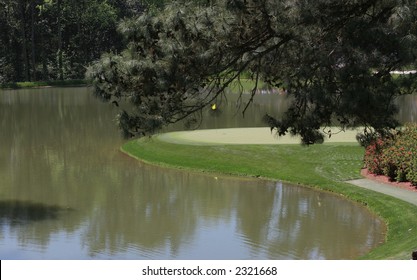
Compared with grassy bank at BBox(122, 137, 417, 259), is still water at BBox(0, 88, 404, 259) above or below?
below

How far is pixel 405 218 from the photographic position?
16703mm

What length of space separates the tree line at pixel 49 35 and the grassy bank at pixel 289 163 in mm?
56725

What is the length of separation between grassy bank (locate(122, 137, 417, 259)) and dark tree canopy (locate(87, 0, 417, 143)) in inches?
225

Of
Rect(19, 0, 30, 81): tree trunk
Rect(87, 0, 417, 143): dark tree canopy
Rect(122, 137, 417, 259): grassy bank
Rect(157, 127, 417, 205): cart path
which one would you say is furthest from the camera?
Rect(19, 0, 30, 81): tree trunk

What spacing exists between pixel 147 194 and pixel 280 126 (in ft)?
28.7

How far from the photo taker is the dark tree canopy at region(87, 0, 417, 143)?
11281 millimetres

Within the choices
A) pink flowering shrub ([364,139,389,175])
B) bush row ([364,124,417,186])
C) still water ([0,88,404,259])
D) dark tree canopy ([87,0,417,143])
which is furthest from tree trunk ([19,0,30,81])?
dark tree canopy ([87,0,417,143])

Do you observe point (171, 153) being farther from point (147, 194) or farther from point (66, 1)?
point (66, 1)

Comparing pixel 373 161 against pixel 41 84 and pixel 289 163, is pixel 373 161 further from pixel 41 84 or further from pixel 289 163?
pixel 41 84

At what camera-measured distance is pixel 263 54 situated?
12.6m

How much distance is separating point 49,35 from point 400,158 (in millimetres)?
76349

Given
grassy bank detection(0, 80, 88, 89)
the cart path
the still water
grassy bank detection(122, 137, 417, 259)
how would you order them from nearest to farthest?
the still water < grassy bank detection(122, 137, 417, 259) < the cart path < grassy bank detection(0, 80, 88, 89)

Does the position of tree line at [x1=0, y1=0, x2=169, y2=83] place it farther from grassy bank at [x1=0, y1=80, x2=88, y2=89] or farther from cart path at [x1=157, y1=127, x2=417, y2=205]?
cart path at [x1=157, y1=127, x2=417, y2=205]
